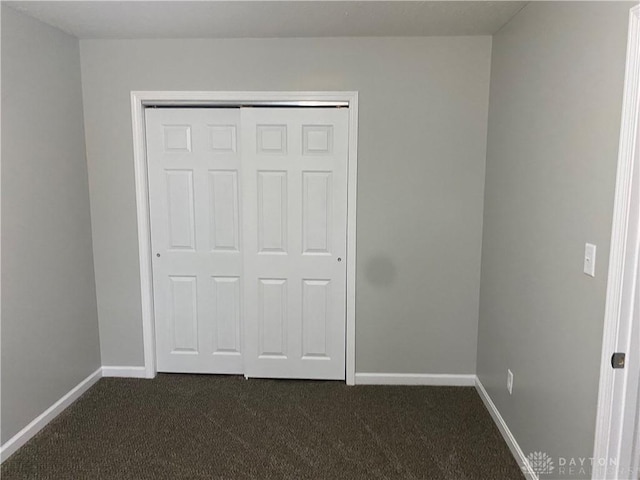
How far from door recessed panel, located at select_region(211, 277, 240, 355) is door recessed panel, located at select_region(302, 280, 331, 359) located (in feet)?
1.65

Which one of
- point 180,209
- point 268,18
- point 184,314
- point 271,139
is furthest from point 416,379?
point 268,18

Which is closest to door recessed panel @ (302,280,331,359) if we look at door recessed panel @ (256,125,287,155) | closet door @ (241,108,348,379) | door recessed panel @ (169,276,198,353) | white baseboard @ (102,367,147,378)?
closet door @ (241,108,348,379)

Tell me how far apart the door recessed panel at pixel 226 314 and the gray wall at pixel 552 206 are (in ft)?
5.79

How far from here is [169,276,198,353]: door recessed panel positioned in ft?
10.2

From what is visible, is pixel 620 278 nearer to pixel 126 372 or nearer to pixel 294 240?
pixel 294 240

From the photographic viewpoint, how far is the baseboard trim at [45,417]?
2.24m

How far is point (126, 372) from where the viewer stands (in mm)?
3115

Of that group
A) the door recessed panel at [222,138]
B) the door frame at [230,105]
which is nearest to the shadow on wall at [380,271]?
the door frame at [230,105]

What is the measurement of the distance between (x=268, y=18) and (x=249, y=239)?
54.9 inches

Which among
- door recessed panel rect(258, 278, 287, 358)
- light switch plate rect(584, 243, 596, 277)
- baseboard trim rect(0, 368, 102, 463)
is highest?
light switch plate rect(584, 243, 596, 277)

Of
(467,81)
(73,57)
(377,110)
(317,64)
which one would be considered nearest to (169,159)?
(73,57)

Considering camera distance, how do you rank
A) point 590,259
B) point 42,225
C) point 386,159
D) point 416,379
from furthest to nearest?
1. point 416,379
2. point 386,159
3. point 42,225
4. point 590,259

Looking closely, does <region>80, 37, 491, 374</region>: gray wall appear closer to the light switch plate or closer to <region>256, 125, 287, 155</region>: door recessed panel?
<region>256, 125, 287, 155</region>: door recessed panel

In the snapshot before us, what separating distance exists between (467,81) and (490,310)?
1483mm
